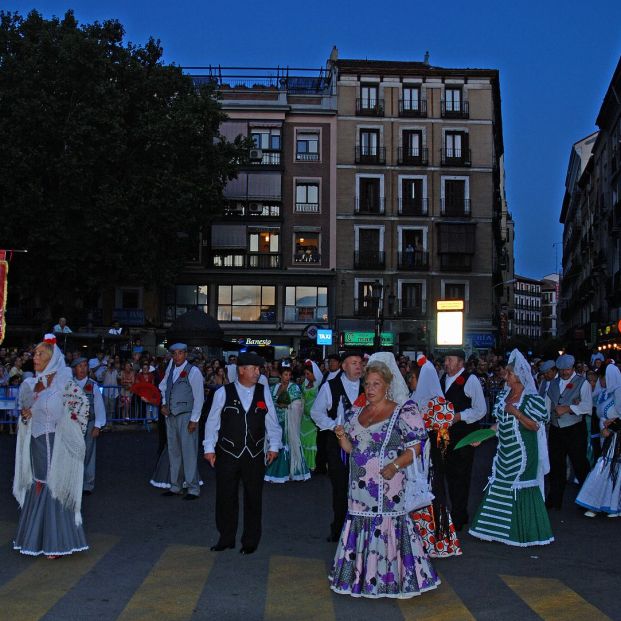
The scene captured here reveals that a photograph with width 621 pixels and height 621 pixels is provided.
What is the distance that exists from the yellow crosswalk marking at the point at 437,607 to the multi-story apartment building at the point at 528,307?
150956 millimetres

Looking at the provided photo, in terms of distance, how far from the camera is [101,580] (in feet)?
23.0

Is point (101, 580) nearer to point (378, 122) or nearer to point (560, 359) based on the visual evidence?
point (560, 359)

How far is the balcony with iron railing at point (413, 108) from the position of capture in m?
46.4

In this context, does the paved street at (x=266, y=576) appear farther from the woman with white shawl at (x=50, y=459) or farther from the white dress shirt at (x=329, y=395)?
the white dress shirt at (x=329, y=395)

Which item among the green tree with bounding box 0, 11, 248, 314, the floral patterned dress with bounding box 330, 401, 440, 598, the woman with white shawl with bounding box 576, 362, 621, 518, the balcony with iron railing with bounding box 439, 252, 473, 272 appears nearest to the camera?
the floral patterned dress with bounding box 330, 401, 440, 598

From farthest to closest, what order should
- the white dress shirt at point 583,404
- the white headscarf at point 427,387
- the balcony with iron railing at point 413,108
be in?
the balcony with iron railing at point 413,108 → the white dress shirt at point 583,404 → the white headscarf at point 427,387

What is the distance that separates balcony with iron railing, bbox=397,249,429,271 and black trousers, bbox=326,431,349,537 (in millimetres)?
37285

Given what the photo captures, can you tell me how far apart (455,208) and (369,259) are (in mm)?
5646

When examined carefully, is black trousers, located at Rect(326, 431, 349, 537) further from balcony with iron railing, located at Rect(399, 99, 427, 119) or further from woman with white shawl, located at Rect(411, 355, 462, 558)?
balcony with iron railing, located at Rect(399, 99, 427, 119)

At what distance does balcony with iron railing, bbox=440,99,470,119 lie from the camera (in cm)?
4662

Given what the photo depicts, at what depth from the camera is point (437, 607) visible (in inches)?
249

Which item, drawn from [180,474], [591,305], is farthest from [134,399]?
[591,305]

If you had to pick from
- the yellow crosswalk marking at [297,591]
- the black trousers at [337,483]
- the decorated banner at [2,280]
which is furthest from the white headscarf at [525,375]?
the decorated banner at [2,280]

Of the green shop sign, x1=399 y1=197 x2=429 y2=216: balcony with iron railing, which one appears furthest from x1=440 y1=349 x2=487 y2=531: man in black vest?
x1=399 y1=197 x2=429 y2=216: balcony with iron railing
